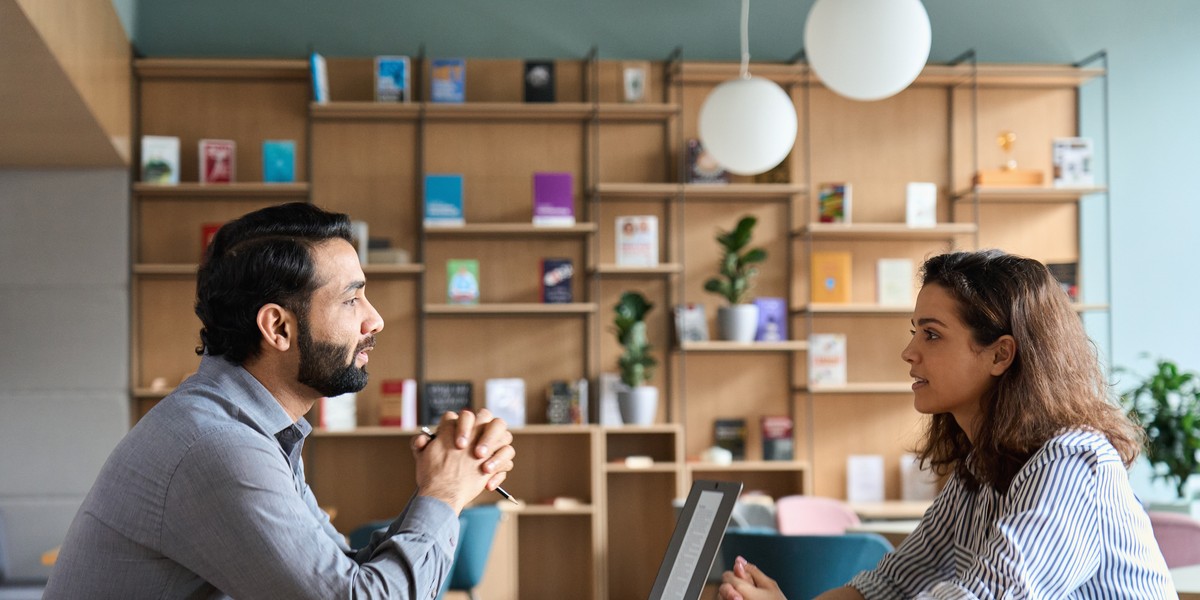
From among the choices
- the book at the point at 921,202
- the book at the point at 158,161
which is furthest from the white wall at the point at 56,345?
the book at the point at 921,202

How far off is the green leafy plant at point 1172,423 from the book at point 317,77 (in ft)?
14.6

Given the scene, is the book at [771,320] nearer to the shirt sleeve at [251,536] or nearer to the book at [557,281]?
the book at [557,281]

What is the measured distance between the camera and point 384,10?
6.41 m

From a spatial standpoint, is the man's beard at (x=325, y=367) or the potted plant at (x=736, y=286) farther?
the potted plant at (x=736, y=286)

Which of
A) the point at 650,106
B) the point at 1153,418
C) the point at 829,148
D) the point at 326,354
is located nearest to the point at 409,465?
the point at 650,106

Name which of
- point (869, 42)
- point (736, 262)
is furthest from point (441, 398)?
point (869, 42)

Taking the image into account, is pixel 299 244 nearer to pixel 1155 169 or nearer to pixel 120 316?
pixel 120 316

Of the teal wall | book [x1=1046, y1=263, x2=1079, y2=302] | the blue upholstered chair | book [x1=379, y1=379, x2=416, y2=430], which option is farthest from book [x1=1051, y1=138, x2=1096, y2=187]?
book [x1=379, y1=379, x2=416, y2=430]

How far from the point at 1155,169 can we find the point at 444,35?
13.6 feet

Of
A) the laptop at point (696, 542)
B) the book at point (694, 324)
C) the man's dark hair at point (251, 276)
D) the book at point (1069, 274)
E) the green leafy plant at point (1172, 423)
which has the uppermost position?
the book at point (1069, 274)

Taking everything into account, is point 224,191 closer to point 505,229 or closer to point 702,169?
point 505,229

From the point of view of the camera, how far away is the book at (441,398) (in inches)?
244

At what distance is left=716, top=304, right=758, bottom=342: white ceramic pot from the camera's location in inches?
243

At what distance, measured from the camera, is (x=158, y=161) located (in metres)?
6.03
